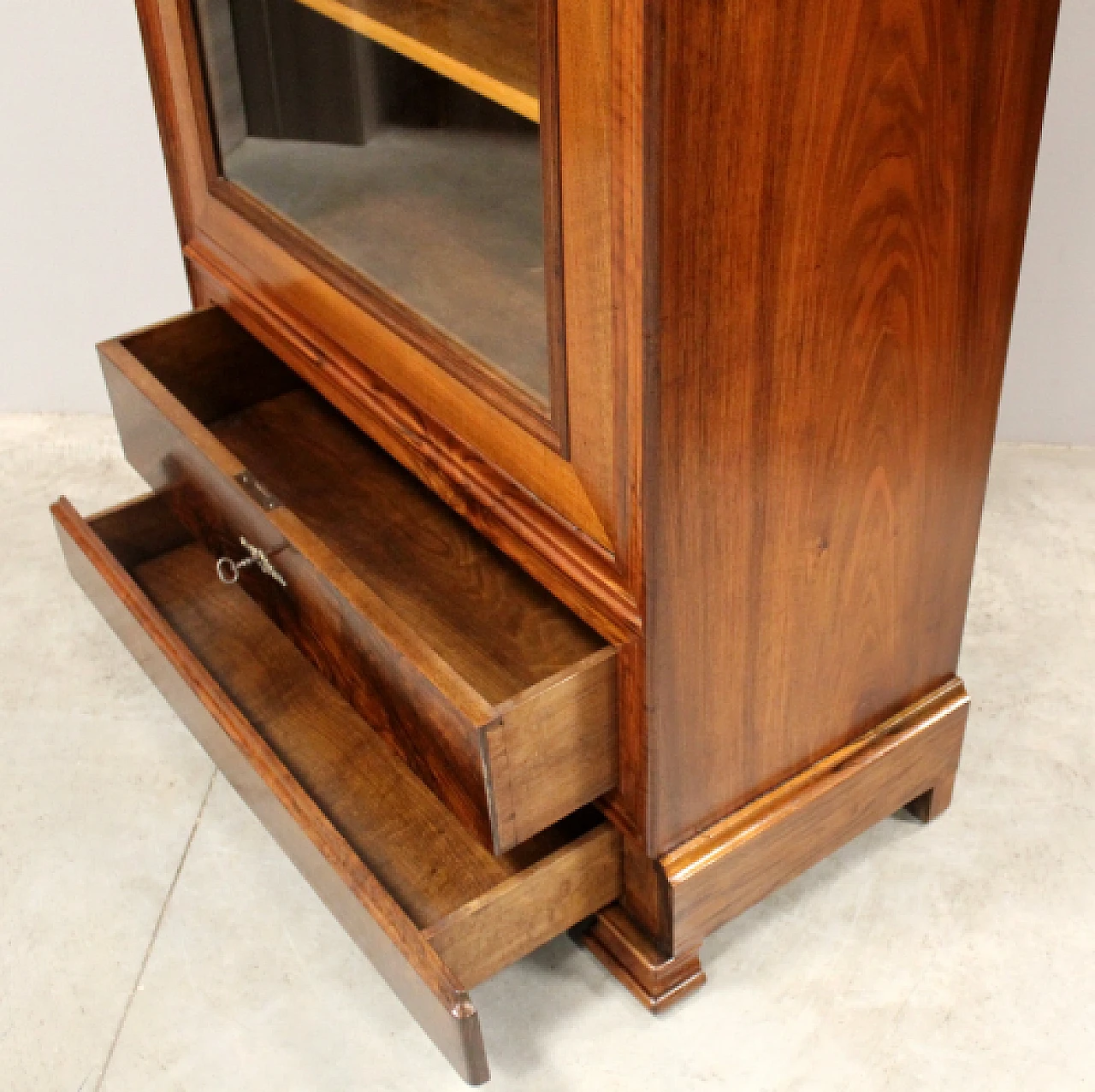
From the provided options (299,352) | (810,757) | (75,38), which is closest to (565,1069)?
(810,757)

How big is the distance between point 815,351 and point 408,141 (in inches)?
12.5

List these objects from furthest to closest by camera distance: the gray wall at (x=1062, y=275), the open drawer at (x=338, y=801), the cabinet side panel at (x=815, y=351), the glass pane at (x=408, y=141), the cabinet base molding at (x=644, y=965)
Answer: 1. the gray wall at (x=1062, y=275)
2. the cabinet base molding at (x=644, y=965)
3. the open drawer at (x=338, y=801)
4. the glass pane at (x=408, y=141)
5. the cabinet side panel at (x=815, y=351)

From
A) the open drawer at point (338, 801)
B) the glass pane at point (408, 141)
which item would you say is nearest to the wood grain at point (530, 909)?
the open drawer at point (338, 801)

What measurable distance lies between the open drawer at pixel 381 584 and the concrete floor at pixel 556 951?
0.20 meters

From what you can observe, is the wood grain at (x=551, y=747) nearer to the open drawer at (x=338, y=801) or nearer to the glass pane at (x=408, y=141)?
the open drawer at (x=338, y=801)

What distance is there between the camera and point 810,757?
3.55 feet

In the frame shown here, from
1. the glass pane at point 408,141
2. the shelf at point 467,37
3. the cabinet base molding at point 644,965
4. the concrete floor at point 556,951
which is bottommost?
the concrete floor at point 556,951

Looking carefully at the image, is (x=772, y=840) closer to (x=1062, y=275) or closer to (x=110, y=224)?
(x=1062, y=275)

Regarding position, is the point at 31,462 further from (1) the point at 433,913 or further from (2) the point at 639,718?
(2) the point at 639,718

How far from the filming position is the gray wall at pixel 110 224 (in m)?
1.44

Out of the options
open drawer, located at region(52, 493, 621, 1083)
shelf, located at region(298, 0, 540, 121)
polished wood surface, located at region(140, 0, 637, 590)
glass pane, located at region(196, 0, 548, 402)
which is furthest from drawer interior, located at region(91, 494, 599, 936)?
shelf, located at region(298, 0, 540, 121)

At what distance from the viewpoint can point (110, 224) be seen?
1.65 metres

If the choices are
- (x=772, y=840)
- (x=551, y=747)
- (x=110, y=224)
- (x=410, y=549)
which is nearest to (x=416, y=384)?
(x=410, y=549)

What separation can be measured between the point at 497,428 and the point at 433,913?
0.35m
